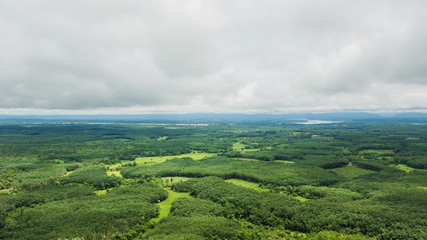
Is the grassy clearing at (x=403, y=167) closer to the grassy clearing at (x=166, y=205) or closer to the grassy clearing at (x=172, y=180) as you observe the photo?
the grassy clearing at (x=172, y=180)

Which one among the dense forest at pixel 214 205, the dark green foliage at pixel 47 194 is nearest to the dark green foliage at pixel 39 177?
the dense forest at pixel 214 205

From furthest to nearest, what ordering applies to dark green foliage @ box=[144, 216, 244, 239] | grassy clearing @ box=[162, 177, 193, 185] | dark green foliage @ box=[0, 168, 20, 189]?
1. grassy clearing @ box=[162, 177, 193, 185]
2. dark green foliage @ box=[0, 168, 20, 189]
3. dark green foliage @ box=[144, 216, 244, 239]

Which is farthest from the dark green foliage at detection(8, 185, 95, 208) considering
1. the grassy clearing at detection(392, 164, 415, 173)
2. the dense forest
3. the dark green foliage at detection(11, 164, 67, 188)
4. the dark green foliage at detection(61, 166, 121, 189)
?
the grassy clearing at detection(392, 164, 415, 173)

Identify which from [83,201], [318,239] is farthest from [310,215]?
[83,201]

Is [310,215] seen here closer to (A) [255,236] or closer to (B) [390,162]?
(A) [255,236]

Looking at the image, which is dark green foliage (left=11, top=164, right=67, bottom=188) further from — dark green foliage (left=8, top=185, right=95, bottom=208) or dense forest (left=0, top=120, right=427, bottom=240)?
dark green foliage (left=8, top=185, right=95, bottom=208)

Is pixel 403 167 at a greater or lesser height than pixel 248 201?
lesser

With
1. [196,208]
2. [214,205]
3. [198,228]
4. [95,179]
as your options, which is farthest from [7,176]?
[198,228]

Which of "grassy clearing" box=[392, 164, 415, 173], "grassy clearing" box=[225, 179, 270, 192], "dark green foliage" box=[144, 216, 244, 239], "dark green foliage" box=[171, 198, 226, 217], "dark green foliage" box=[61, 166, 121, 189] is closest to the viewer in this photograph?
"dark green foliage" box=[144, 216, 244, 239]

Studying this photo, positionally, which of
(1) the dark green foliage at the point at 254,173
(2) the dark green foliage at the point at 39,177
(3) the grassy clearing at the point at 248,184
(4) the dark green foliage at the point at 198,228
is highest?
(4) the dark green foliage at the point at 198,228

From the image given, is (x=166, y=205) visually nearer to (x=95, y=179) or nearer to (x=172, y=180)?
(x=172, y=180)

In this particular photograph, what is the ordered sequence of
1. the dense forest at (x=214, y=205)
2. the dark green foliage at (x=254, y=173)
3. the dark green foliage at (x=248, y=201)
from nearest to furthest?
the dense forest at (x=214, y=205), the dark green foliage at (x=248, y=201), the dark green foliage at (x=254, y=173)
